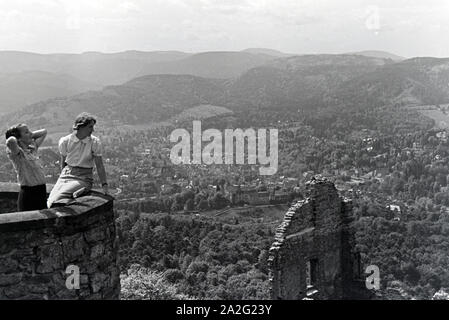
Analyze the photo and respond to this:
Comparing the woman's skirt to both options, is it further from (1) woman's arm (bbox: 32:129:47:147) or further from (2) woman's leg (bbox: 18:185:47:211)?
(1) woman's arm (bbox: 32:129:47:147)

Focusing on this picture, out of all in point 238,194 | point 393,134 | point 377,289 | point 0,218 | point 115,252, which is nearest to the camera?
point 0,218

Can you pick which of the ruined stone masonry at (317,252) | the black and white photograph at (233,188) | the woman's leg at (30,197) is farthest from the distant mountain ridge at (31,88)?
the woman's leg at (30,197)

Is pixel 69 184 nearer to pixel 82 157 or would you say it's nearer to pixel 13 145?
pixel 82 157

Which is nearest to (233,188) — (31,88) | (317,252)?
(317,252)

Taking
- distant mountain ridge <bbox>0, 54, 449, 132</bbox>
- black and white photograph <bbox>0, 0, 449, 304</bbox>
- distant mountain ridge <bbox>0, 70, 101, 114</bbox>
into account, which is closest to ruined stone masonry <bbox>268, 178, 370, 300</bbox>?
black and white photograph <bbox>0, 0, 449, 304</bbox>

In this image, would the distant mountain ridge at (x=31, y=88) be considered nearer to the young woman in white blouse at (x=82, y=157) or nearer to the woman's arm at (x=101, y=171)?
the young woman in white blouse at (x=82, y=157)

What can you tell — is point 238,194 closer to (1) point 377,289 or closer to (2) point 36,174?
(1) point 377,289
